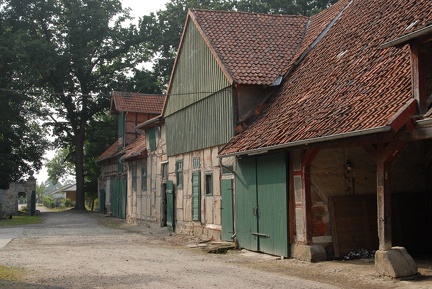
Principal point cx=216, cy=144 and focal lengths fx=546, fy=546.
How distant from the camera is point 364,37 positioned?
1473 cm

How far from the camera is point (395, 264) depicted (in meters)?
10.0

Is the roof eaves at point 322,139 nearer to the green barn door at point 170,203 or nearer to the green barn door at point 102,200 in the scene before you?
the green barn door at point 170,203

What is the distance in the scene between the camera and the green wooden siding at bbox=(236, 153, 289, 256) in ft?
45.4

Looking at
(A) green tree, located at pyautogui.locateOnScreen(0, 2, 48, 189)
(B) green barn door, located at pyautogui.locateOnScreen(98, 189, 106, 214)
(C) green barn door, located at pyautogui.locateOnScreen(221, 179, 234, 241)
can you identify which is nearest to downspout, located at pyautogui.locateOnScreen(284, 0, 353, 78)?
(C) green barn door, located at pyautogui.locateOnScreen(221, 179, 234, 241)

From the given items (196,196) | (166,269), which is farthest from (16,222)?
(166,269)

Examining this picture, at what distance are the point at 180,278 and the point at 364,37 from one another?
8235 mm

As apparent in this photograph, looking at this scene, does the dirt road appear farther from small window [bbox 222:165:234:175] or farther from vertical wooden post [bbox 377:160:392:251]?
small window [bbox 222:165:234:175]

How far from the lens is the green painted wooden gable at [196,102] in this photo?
708 inches

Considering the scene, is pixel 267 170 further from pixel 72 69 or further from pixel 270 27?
pixel 72 69

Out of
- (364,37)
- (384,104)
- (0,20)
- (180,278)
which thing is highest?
(0,20)

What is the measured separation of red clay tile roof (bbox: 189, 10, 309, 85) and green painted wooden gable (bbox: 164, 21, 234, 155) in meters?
0.46

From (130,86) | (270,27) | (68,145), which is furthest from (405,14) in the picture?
(68,145)

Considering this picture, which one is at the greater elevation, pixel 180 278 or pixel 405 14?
pixel 405 14

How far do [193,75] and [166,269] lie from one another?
9.95m
